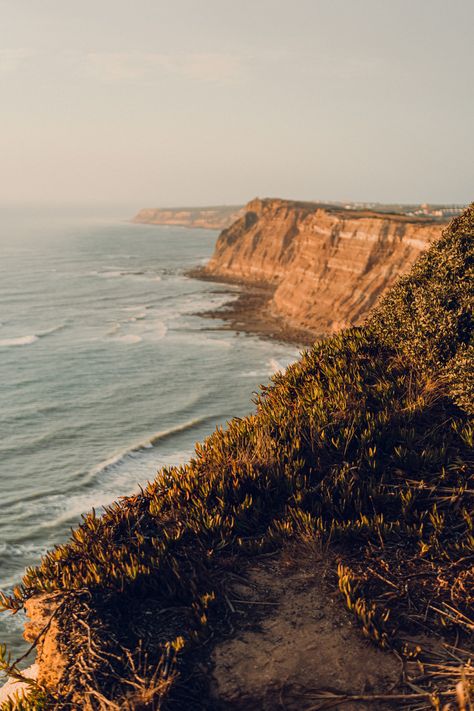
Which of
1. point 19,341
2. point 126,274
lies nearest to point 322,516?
point 19,341

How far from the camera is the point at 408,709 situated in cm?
604

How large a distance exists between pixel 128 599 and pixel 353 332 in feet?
29.0

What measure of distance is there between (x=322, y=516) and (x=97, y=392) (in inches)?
1227

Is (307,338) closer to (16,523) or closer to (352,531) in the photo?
(16,523)

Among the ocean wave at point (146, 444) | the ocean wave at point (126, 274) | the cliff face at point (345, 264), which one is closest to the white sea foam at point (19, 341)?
the ocean wave at point (146, 444)

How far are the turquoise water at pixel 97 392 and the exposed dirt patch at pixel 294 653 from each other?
12.1 meters

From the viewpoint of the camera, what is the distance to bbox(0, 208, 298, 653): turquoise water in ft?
81.0

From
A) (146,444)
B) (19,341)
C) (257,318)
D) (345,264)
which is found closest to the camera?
(146,444)

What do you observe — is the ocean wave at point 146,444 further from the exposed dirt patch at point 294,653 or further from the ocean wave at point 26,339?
the ocean wave at point 26,339

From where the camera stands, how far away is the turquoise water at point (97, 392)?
24.7m

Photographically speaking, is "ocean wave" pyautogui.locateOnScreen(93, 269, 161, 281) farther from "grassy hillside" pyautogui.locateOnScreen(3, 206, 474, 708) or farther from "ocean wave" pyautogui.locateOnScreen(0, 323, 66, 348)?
"grassy hillside" pyautogui.locateOnScreen(3, 206, 474, 708)

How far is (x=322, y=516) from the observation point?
9281 mm

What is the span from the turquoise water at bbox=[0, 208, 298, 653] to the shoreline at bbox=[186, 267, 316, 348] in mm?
1920

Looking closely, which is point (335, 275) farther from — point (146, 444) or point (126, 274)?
point (126, 274)
